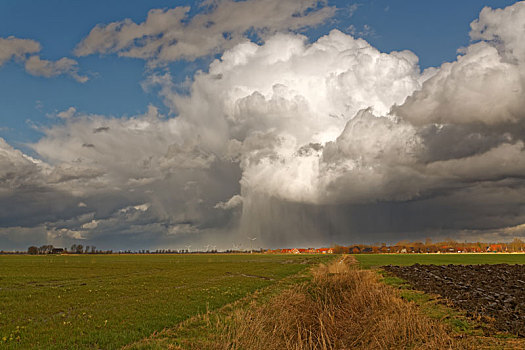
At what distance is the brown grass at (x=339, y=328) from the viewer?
32.6 ft

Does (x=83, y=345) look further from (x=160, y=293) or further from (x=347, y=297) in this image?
(x=160, y=293)

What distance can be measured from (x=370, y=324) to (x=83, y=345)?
11.6m

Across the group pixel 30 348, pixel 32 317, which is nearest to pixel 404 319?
pixel 30 348

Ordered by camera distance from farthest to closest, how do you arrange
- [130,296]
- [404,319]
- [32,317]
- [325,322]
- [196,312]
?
[130,296]
[196,312]
[32,317]
[325,322]
[404,319]

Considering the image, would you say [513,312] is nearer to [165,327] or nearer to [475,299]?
[475,299]

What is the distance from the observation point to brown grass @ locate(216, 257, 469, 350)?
9.95 m

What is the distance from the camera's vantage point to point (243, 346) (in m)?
9.29

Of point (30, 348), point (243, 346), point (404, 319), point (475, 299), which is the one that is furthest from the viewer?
point (475, 299)

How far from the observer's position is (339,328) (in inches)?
493

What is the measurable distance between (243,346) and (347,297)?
889 cm

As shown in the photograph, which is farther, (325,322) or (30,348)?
(30,348)

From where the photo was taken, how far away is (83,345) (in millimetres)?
15758

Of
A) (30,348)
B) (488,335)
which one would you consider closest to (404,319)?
(488,335)

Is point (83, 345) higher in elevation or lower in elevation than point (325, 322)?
lower
